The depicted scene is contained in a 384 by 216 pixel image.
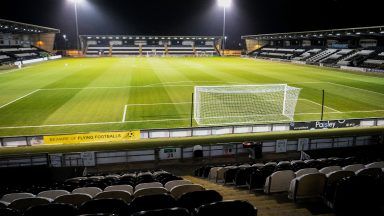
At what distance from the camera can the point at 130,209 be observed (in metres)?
4.51

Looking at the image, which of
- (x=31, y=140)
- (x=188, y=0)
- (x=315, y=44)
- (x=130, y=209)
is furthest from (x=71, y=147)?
(x=188, y=0)

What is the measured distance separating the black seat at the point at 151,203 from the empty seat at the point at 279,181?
2.67 m

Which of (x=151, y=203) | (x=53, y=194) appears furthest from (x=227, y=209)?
(x=53, y=194)

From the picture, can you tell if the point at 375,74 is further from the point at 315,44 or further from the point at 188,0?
the point at 188,0

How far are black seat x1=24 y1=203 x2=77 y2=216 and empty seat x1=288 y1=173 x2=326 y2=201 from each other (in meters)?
3.87

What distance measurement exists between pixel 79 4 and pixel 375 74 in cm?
7345

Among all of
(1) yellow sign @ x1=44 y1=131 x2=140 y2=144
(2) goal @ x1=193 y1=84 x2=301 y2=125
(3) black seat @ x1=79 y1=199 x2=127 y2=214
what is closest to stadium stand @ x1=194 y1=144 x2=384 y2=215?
(3) black seat @ x1=79 y1=199 x2=127 y2=214

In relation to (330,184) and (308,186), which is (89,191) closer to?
(308,186)

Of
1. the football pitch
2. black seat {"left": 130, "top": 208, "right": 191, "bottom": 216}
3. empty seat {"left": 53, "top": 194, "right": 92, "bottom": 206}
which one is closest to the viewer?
black seat {"left": 130, "top": 208, "right": 191, "bottom": 216}

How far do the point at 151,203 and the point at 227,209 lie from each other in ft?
4.10

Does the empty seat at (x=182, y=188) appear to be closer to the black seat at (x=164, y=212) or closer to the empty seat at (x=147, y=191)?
the empty seat at (x=147, y=191)

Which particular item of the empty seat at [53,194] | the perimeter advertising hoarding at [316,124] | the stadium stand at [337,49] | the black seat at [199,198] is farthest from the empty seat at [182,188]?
the stadium stand at [337,49]

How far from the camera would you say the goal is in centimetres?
1918

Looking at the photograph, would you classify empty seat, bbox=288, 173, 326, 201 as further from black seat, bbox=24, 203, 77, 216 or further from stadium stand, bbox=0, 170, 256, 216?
black seat, bbox=24, 203, 77, 216
